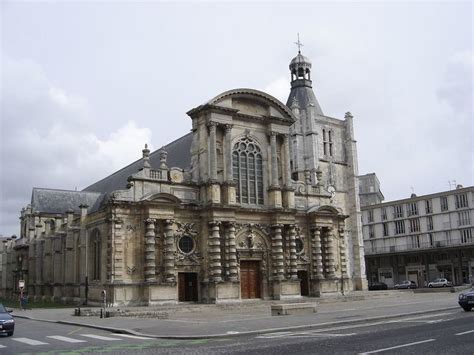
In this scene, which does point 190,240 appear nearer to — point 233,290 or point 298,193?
point 233,290

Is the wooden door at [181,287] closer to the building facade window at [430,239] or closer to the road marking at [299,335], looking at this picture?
the road marking at [299,335]

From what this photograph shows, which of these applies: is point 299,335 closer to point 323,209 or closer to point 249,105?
point 249,105

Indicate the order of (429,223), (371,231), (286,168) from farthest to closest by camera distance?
1. (371,231)
2. (429,223)
3. (286,168)

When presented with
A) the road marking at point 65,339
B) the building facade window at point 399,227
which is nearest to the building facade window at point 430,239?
the building facade window at point 399,227

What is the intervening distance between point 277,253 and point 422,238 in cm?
4162

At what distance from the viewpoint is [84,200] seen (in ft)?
187

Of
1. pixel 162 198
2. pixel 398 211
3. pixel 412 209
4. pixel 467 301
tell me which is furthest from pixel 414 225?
pixel 467 301

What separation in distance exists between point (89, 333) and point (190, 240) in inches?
698

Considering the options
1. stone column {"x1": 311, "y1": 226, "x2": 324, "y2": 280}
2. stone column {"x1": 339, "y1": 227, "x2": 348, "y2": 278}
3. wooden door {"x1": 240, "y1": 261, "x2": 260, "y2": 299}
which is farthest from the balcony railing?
wooden door {"x1": 240, "y1": 261, "x2": 260, "y2": 299}

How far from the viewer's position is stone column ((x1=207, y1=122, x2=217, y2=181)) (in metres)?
38.9

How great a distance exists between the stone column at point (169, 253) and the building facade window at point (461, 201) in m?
48.7

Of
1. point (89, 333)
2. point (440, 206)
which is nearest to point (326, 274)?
point (89, 333)

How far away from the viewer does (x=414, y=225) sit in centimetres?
7688

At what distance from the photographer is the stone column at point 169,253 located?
36125mm
